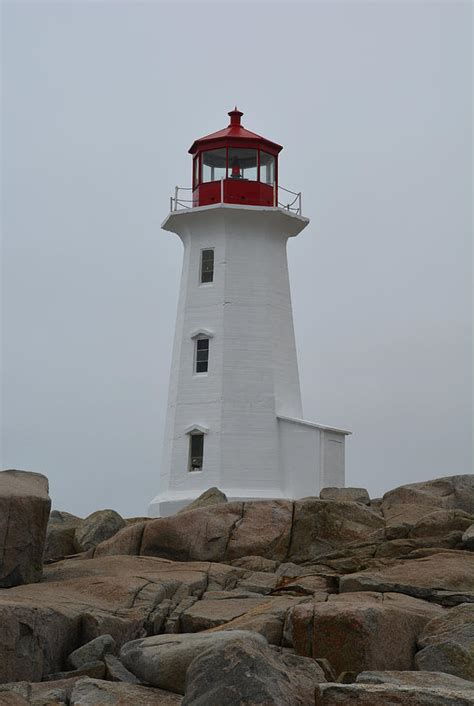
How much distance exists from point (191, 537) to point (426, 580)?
15.5ft

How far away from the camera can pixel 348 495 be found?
70.9 ft

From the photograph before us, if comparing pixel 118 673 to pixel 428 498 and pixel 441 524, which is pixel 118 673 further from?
pixel 428 498

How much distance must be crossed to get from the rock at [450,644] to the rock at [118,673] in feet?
9.37

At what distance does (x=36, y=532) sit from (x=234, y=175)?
50.5 feet

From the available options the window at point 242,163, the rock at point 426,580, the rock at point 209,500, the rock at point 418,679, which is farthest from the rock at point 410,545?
the window at point 242,163

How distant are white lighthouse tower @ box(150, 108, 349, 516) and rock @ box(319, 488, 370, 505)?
4.66m

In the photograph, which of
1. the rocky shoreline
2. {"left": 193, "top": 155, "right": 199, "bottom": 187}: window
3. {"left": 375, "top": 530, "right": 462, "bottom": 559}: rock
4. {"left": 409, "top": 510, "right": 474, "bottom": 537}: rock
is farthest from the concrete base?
{"left": 375, "top": 530, "right": 462, "bottom": 559}: rock

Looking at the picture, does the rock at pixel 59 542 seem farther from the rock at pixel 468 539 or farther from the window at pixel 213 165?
the window at pixel 213 165

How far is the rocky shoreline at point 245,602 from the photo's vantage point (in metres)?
10.2

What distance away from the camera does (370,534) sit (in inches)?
731

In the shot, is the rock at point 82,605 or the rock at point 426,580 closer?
the rock at point 82,605

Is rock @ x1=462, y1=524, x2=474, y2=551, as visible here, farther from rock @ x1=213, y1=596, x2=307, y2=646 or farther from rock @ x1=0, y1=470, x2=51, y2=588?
rock @ x1=0, y1=470, x2=51, y2=588

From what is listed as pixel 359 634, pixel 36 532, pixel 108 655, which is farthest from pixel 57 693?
pixel 36 532

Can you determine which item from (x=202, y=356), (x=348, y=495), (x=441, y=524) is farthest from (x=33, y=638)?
(x=202, y=356)
